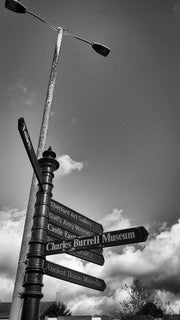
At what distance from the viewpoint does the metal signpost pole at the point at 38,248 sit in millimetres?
3811

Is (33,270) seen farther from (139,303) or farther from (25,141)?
(139,303)

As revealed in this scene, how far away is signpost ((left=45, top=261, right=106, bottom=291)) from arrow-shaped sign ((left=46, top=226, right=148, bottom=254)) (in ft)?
0.90

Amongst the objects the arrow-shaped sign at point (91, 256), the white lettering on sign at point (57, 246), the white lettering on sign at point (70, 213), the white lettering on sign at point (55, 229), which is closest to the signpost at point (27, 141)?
the white lettering on sign at point (70, 213)

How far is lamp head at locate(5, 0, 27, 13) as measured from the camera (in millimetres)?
6798

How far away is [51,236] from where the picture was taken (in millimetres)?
4543

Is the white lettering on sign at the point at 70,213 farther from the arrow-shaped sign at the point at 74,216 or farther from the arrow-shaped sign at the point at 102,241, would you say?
the arrow-shaped sign at the point at 102,241

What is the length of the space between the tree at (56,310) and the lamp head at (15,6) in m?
Answer: 55.2

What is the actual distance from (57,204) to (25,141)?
1.31 metres

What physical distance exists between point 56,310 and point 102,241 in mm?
58628

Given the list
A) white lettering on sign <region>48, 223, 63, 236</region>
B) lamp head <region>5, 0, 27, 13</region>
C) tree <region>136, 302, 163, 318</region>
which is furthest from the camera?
tree <region>136, 302, 163, 318</region>

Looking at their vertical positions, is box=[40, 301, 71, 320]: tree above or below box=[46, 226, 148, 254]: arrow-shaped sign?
above

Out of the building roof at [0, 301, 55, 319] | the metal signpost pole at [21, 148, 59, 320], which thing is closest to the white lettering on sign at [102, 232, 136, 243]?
the metal signpost pole at [21, 148, 59, 320]

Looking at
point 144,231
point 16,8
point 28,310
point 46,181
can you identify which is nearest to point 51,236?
point 46,181

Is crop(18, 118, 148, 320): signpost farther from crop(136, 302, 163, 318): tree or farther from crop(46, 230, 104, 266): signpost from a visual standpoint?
crop(136, 302, 163, 318): tree
